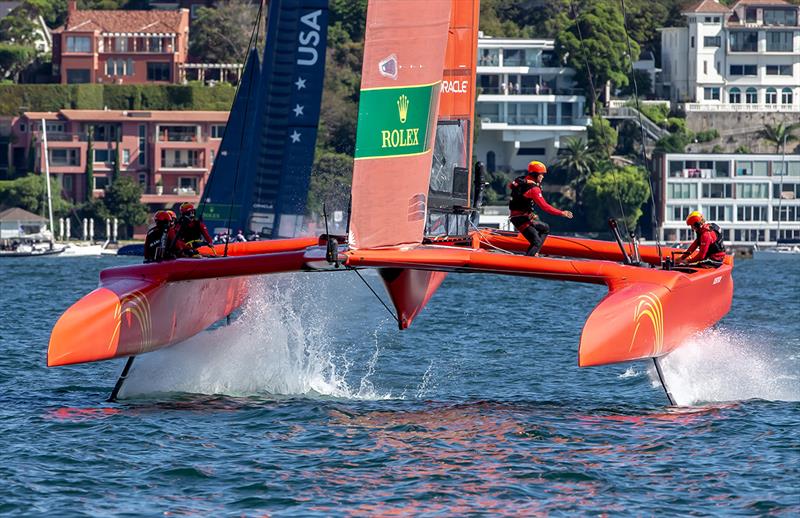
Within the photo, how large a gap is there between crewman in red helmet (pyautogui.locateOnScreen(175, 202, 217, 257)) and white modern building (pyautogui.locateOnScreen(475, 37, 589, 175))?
72.0 meters

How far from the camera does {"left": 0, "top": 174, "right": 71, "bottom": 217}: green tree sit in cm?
7550

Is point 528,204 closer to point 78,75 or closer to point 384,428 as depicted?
point 384,428

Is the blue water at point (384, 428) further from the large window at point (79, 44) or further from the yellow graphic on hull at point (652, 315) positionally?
the large window at point (79, 44)

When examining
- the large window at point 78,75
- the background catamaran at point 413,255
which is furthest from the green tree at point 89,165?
the background catamaran at point 413,255

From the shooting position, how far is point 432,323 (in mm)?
26141

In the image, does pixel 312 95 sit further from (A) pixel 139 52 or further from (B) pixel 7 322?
(A) pixel 139 52

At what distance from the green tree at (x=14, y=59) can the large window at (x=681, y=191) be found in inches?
1492

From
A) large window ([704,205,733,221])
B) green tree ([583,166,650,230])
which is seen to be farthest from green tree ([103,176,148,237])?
large window ([704,205,733,221])

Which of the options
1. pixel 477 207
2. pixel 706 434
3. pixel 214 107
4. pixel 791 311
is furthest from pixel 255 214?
pixel 214 107

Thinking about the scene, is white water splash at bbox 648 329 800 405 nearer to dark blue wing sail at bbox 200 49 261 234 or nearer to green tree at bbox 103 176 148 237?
dark blue wing sail at bbox 200 49 261 234

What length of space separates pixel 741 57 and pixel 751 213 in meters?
13.2

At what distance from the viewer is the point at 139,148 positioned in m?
78.8

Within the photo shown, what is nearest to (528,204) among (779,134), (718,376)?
(718,376)

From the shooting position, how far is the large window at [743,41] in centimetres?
9212
